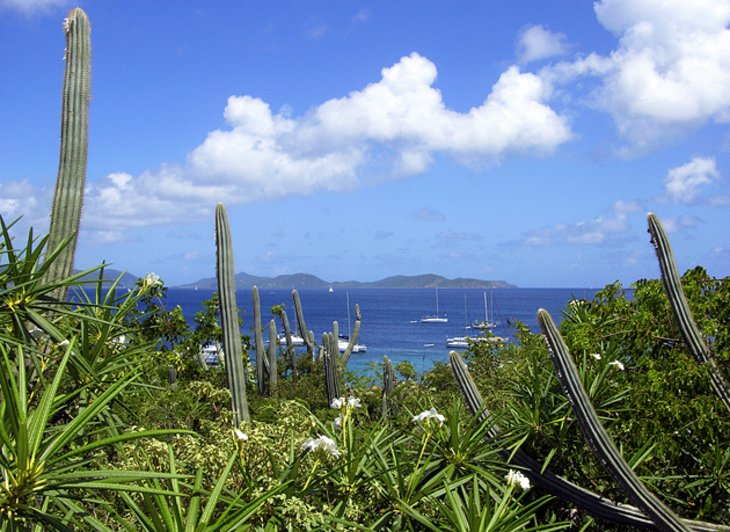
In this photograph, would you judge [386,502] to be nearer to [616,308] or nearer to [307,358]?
[616,308]

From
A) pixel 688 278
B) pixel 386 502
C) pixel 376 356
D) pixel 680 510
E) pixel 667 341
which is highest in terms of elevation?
pixel 688 278

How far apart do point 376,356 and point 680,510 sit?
4436 centimetres

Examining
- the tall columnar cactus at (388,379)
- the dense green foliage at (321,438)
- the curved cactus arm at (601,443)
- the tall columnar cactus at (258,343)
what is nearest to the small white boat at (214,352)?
the tall columnar cactus at (258,343)

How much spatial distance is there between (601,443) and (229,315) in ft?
9.55

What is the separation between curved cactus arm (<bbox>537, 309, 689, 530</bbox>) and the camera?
4.79m

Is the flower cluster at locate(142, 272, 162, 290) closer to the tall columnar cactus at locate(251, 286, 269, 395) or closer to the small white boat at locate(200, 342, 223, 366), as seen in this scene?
the small white boat at locate(200, 342, 223, 366)

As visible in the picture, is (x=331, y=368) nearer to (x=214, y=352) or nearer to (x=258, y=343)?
(x=258, y=343)

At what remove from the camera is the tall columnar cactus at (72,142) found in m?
4.60

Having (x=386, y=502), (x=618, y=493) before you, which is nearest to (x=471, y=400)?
(x=618, y=493)

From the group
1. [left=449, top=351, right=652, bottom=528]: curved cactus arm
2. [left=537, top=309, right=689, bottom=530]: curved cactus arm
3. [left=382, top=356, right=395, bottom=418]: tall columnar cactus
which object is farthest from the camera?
[left=382, top=356, right=395, bottom=418]: tall columnar cactus

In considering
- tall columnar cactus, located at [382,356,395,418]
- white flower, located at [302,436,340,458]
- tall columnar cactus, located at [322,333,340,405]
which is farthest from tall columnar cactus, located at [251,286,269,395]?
white flower, located at [302,436,340,458]

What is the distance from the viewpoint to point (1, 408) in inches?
86.2

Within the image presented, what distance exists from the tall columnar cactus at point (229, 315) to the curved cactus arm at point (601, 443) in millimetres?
2346

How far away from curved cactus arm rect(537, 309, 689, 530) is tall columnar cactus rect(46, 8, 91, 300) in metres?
3.14
